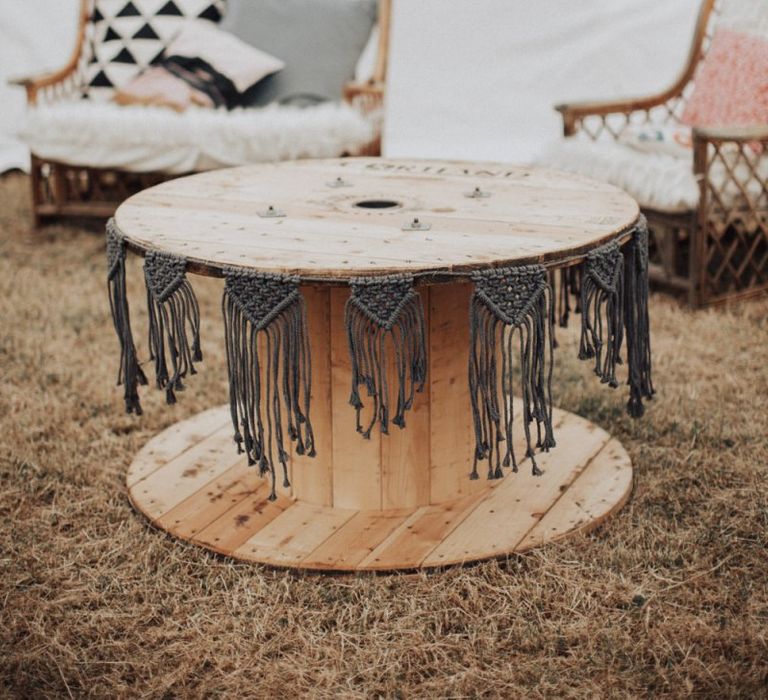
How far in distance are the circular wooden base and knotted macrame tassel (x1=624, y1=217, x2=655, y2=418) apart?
19 centimetres

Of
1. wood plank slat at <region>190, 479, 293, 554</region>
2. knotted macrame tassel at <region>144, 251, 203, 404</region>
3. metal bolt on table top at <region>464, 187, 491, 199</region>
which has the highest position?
metal bolt on table top at <region>464, 187, 491, 199</region>

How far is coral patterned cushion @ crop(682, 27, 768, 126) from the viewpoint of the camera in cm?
309

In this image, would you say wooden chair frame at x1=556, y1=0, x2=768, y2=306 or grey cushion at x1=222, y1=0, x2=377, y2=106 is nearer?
wooden chair frame at x1=556, y1=0, x2=768, y2=306

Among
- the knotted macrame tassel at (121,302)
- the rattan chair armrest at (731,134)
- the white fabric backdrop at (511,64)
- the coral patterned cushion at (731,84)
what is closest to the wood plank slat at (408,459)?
the knotted macrame tassel at (121,302)

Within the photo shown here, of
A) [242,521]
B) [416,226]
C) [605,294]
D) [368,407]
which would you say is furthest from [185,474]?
[605,294]

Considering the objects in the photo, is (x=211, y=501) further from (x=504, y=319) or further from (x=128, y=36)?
(x=128, y=36)

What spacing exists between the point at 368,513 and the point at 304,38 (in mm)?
2493

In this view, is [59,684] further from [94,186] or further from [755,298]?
[94,186]

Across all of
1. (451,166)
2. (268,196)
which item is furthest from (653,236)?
(268,196)

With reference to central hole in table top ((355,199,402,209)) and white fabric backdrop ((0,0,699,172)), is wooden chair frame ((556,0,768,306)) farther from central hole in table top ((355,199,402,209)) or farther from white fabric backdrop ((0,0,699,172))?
white fabric backdrop ((0,0,699,172))

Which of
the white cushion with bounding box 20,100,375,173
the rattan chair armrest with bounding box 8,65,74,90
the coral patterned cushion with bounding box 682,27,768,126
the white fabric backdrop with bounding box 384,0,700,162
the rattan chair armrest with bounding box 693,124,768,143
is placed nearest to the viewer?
the rattan chair armrest with bounding box 693,124,768,143

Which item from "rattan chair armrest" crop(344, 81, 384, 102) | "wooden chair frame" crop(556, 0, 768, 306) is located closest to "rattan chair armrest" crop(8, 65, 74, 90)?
"rattan chair armrest" crop(344, 81, 384, 102)

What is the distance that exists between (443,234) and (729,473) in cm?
74

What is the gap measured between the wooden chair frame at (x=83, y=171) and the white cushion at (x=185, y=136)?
10 cm
